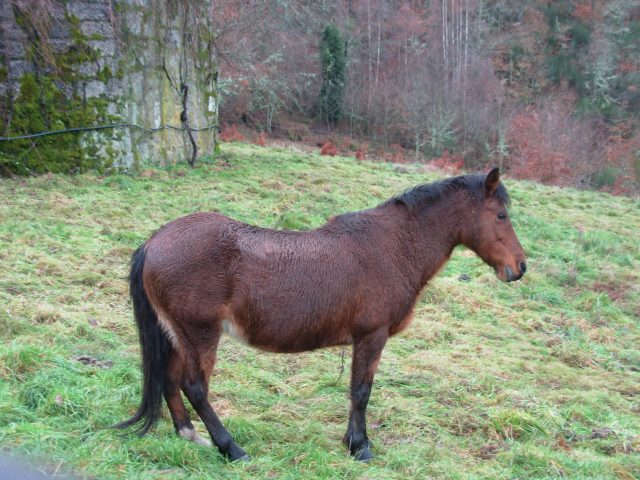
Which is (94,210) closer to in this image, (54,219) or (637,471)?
(54,219)

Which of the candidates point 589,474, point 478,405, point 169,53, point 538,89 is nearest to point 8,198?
point 169,53

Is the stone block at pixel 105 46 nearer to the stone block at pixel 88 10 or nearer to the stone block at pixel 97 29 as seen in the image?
the stone block at pixel 97 29

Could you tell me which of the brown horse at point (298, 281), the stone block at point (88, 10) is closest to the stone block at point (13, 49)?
the stone block at point (88, 10)

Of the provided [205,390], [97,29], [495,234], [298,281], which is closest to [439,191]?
[495,234]

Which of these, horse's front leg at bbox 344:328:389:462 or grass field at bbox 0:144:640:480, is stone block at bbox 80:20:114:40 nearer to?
grass field at bbox 0:144:640:480

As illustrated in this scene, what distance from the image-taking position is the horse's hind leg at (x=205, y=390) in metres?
4.11

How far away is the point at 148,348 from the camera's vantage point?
4.20m

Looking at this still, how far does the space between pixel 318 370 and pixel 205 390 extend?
1.99 m

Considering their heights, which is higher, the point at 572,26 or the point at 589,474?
the point at 572,26

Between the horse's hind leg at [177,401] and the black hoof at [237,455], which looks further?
the horse's hind leg at [177,401]

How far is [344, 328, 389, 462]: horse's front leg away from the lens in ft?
14.9

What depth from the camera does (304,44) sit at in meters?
35.8

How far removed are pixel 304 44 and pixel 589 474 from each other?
33771mm

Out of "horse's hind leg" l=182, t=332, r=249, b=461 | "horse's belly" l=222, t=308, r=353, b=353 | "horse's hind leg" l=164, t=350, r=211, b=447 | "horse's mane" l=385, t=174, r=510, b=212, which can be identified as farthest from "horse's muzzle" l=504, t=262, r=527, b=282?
"horse's hind leg" l=164, t=350, r=211, b=447
